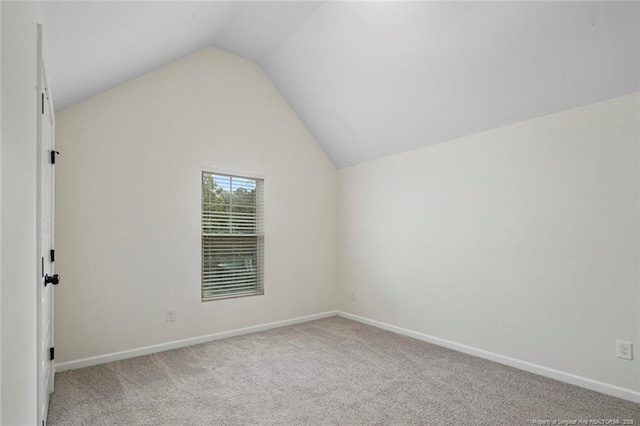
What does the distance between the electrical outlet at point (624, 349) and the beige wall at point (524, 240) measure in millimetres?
35

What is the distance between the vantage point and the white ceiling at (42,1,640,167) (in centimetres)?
235

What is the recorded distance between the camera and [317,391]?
2.73 m

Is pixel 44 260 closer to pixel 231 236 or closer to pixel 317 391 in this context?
pixel 317 391

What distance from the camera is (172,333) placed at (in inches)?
145

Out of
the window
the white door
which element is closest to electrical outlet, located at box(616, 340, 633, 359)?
the window

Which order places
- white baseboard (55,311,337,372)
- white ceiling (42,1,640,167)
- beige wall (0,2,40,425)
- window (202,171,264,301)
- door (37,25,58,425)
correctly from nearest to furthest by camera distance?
1. beige wall (0,2,40,425)
2. door (37,25,58,425)
3. white ceiling (42,1,640,167)
4. white baseboard (55,311,337,372)
5. window (202,171,264,301)

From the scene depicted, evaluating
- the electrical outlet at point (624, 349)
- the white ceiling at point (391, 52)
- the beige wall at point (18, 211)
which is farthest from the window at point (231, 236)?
the electrical outlet at point (624, 349)

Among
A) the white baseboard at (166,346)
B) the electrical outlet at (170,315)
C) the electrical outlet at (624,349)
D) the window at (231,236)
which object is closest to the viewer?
the electrical outlet at (624,349)

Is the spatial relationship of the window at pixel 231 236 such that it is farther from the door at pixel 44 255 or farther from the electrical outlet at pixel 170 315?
the door at pixel 44 255

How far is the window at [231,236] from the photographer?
13.3 ft

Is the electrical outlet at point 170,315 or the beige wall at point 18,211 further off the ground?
the beige wall at point 18,211

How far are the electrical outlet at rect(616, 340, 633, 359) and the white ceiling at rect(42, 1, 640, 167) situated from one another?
1.83 metres

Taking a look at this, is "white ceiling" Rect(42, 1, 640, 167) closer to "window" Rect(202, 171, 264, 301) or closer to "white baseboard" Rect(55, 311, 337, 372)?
"window" Rect(202, 171, 264, 301)

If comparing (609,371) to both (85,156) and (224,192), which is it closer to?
(224,192)
